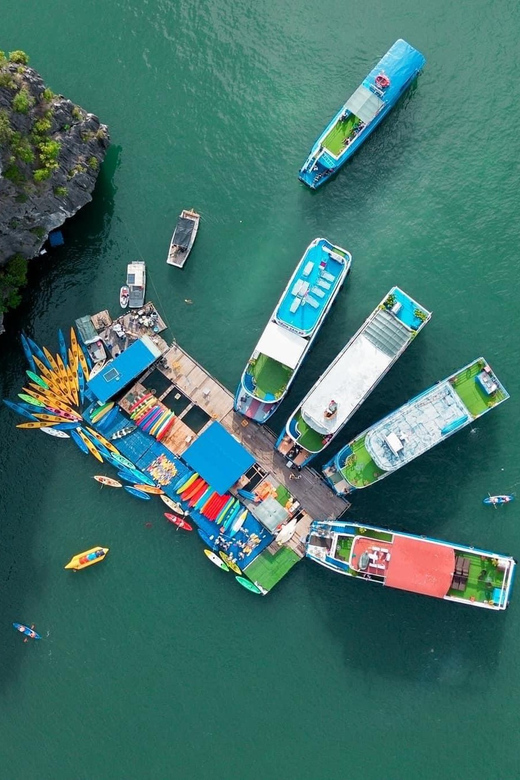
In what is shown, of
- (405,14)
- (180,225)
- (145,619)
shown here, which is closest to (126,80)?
(180,225)

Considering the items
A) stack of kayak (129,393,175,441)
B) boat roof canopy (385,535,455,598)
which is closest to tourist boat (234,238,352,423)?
stack of kayak (129,393,175,441)

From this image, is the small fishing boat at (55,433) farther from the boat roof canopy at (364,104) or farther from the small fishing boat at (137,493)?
the boat roof canopy at (364,104)

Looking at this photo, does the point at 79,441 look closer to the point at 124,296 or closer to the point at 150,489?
the point at 150,489

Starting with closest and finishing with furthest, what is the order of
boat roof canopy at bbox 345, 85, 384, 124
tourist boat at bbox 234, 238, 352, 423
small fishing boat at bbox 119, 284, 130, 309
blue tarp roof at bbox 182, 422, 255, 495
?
tourist boat at bbox 234, 238, 352, 423
blue tarp roof at bbox 182, 422, 255, 495
boat roof canopy at bbox 345, 85, 384, 124
small fishing boat at bbox 119, 284, 130, 309

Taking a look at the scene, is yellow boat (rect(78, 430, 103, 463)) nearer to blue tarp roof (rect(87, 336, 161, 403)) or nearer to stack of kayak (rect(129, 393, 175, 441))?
blue tarp roof (rect(87, 336, 161, 403))

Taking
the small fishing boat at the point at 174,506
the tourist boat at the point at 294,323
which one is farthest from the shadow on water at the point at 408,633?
the tourist boat at the point at 294,323

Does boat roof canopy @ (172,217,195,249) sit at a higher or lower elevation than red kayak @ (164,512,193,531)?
higher
